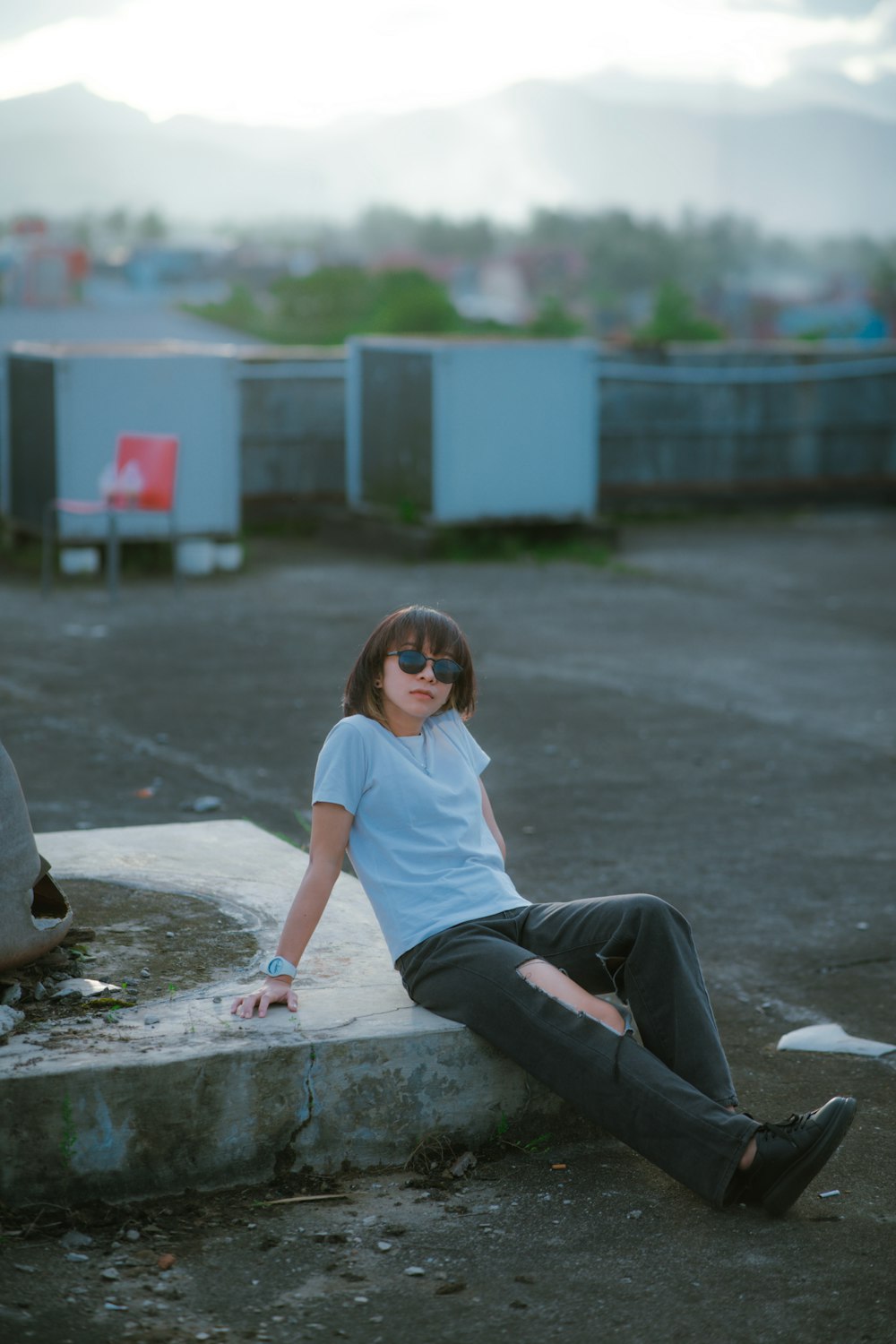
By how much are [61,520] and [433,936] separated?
9.56 metres

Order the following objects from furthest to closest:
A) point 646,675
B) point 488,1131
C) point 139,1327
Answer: point 646,675
point 488,1131
point 139,1327

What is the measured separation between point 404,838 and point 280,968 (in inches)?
15.5

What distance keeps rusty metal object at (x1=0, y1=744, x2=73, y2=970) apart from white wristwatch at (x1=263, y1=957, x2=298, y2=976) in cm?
50

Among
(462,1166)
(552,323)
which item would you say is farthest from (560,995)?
(552,323)

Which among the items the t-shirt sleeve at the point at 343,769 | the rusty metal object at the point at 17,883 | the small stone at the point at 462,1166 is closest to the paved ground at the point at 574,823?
the small stone at the point at 462,1166

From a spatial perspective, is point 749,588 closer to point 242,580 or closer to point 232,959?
point 242,580

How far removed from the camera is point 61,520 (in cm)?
1269

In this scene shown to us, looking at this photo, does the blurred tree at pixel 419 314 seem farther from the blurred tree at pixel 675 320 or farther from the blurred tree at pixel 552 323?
the blurred tree at pixel 675 320

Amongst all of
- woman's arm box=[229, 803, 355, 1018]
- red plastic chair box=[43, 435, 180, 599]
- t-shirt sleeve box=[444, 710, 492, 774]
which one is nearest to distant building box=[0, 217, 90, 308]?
red plastic chair box=[43, 435, 180, 599]

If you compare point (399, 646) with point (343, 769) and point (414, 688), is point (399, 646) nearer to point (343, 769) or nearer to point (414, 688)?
point (414, 688)

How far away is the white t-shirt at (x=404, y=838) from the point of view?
3.73 metres

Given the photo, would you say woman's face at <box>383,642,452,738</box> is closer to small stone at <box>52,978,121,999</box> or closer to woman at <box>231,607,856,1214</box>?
woman at <box>231,607,856,1214</box>

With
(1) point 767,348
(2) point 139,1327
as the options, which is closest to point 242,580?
(1) point 767,348

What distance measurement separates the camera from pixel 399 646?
3.83 metres
